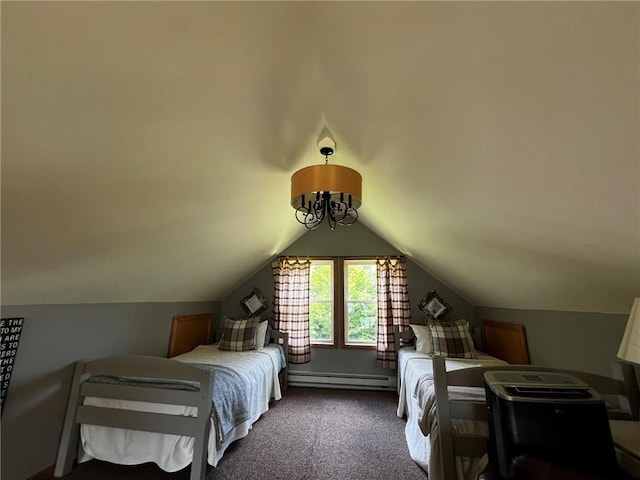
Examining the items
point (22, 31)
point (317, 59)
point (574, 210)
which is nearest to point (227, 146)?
point (317, 59)

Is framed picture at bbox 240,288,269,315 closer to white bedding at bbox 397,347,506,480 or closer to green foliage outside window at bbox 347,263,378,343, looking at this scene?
green foliage outside window at bbox 347,263,378,343

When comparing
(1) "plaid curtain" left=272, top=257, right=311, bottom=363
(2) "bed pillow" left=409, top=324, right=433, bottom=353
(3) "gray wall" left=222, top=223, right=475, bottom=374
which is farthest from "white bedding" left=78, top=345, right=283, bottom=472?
(2) "bed pillow" left=409, top=324, right=433, bottom=353

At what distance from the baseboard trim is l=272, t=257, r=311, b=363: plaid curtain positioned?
234cm

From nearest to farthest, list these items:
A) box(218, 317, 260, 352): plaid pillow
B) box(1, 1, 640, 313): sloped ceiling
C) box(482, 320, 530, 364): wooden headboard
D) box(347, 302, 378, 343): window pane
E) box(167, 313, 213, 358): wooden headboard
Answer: box(1, 1, 640, 313): sloped ceiling < box(482, 320, 530, 364): wooden headboard < box(167, 313, 213, 358): wooden headboard < box(218, 317, 260, 352): plaid pillow < box(347, 302, 378, 343): window pane

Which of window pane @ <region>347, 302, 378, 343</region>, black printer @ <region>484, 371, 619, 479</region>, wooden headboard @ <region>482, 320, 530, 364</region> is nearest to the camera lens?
black printer @ <region>484, 371, 619, 479</region>

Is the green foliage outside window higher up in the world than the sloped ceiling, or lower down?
lower down

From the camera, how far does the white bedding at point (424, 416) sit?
61.4 inches

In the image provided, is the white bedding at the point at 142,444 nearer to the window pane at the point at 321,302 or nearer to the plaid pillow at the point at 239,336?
the plaid pillow at the point at 239,336

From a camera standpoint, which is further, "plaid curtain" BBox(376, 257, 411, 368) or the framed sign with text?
"plaid curtain" BBox(376, 257, 411, 368)

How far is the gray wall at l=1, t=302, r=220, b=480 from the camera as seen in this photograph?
5.65 feet

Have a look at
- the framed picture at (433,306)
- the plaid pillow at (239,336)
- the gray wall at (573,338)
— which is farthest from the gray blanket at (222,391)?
the gray wall at (573,338)

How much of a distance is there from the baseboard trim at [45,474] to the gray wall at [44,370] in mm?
25

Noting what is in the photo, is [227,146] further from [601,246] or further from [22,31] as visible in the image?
[601,246]

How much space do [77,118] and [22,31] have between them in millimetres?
289
